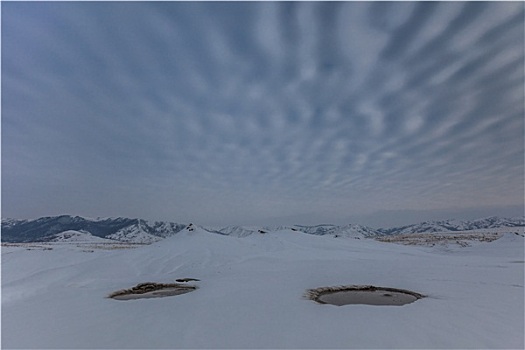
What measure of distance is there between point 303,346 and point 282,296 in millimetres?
4850

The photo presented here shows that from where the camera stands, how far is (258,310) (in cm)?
995

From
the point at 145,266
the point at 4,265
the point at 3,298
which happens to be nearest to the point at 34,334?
the point at 3,298

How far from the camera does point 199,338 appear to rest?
7652mm

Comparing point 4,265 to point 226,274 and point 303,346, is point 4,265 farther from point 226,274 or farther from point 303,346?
point 303,346

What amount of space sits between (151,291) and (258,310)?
23.2 ft

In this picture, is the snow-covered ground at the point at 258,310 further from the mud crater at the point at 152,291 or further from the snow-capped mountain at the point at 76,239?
the snow-capped mountain at the point at 76,239

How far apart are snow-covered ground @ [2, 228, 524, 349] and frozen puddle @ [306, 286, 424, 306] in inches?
22.0

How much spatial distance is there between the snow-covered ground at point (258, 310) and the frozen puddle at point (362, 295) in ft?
1.83

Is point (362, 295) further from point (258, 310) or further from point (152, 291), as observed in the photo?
point (152, 291)

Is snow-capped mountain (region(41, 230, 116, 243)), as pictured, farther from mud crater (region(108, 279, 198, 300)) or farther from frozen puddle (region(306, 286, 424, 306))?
frozen puddle (region(306, 286, 424, 306))

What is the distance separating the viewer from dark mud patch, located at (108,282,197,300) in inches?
522

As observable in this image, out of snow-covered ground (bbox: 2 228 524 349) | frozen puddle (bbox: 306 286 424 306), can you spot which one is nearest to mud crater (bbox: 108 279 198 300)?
snow-covered ground (bbox: 2 228 524 349)

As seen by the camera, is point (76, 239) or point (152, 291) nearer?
point (152, 291)

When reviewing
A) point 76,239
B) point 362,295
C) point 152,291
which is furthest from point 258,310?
point 76,239
